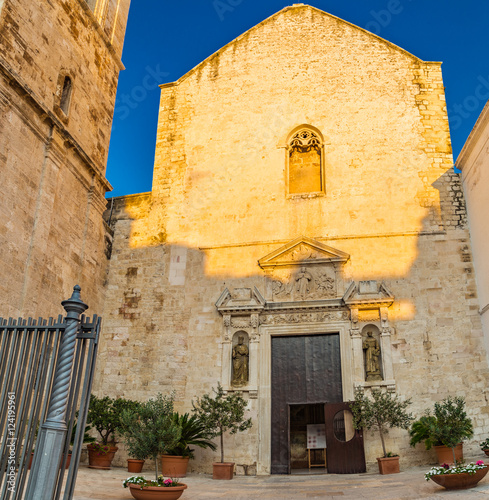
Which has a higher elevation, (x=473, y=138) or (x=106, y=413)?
(x=473, y=138)

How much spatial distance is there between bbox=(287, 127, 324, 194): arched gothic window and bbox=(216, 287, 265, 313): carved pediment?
2.93 meters

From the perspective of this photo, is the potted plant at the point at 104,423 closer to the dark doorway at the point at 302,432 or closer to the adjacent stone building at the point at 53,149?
the adjacent stone building at the point at 53,149

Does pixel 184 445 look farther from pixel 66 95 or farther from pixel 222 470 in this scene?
pixel 66 95

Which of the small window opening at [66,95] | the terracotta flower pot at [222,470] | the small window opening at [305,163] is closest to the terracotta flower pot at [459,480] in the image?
the terracotta flower pot at [222,470]

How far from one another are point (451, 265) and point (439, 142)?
10.8 ft

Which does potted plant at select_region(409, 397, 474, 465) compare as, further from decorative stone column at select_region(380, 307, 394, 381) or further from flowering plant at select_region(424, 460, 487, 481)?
flowering plant at select_region(424, 460, 487, 481)

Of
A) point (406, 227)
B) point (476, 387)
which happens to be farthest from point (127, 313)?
point (476, 387)

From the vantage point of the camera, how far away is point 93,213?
13.8m

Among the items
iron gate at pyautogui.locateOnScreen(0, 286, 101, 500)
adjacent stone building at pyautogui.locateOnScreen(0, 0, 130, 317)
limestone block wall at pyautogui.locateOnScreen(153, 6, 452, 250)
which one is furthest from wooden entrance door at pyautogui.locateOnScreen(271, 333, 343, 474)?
iron gate at pyautogui.locateOnScreen(0, 286, 101, 500)

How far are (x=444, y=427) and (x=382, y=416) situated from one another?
122 centimetres

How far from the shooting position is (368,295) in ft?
40.9

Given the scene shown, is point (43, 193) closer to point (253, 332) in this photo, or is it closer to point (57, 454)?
point (253, 332)

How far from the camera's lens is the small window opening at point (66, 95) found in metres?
12.9

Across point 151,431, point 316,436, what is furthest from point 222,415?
point 316,436
